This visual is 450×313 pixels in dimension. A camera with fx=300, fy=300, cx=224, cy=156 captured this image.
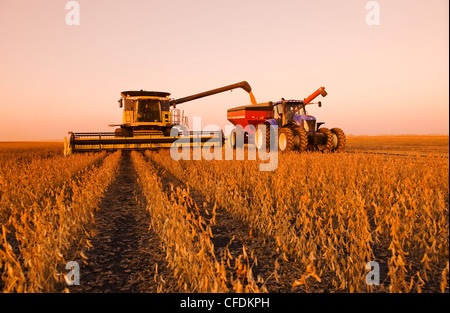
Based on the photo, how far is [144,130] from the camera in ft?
56.0

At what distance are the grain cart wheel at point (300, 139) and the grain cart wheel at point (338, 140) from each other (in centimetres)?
239

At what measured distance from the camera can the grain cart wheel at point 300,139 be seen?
12.5 metres

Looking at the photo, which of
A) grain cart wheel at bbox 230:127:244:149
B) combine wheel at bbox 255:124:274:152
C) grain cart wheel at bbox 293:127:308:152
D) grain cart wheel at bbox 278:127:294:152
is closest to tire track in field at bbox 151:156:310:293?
grain cart wheel at bbox 278:127:294:152

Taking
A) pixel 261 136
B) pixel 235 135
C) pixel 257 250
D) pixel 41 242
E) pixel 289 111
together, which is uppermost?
pixel 289 111

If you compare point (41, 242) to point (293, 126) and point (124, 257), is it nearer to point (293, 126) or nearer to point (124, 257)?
point (124, 257)

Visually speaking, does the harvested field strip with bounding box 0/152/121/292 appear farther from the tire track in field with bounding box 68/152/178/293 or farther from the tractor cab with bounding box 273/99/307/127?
the tractor cab with bounding box 273/99/307/127

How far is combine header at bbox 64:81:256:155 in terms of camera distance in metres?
16.1

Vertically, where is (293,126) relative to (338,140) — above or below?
above

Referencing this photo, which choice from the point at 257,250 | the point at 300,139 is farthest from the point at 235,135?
the point at 257,250

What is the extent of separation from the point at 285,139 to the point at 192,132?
706 centimetres

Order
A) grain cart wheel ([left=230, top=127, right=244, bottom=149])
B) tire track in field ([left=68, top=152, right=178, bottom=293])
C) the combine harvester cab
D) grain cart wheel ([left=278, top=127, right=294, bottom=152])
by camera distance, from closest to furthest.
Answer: tire track in field ([left=68, top=152, right=178, bottom=293]), grain cart wheel ([left=278, top=127, right=294, bottom=152]), the combine harvester cab, grain cart wheel ([left=230, top=127, right=244, bottom=149])

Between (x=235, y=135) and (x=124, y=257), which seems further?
(x=235, y=135)

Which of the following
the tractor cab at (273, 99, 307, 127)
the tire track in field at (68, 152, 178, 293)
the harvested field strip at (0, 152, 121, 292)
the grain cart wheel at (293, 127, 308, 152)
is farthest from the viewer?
→ the tractor cab at (273, 99, 307, 127)
